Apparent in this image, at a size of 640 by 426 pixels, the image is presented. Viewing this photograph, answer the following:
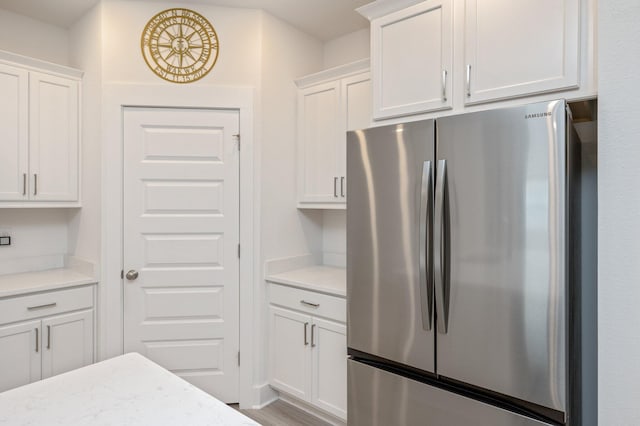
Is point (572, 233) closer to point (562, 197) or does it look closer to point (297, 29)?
point (562, 197)

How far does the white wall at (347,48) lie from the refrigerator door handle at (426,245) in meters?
1.75

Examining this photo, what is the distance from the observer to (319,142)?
280cm

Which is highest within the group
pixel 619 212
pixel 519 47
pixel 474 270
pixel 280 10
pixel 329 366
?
pixel 280 10

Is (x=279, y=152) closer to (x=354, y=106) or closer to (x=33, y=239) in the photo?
(x=354, y=106)

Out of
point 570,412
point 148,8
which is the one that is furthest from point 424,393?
point 148,8

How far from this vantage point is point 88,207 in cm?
268

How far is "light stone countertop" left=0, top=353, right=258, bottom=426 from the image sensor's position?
85 centimetres

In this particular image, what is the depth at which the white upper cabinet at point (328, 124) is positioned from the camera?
2.59 metres

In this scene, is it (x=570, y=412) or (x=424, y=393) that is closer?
(x=570, y=412)

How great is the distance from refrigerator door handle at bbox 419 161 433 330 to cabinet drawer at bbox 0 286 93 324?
215cm

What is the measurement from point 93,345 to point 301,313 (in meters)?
1.38

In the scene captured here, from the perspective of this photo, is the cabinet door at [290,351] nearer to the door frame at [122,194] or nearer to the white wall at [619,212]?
the door frame at [122,194]

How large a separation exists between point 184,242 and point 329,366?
1246mm

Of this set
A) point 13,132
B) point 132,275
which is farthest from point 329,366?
point 13,132
